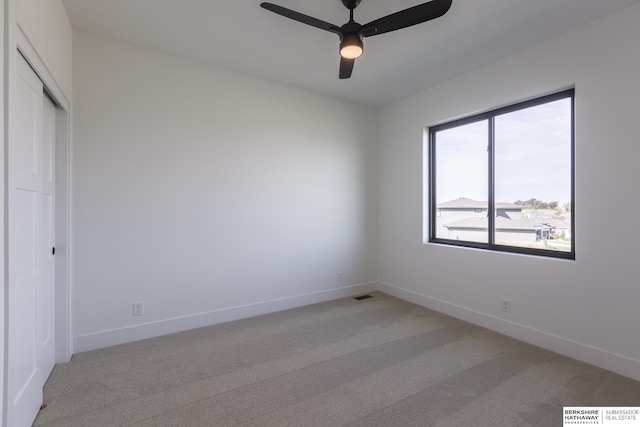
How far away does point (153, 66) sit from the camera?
2840 mm

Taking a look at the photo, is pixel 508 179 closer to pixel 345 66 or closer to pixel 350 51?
pixel 345 66

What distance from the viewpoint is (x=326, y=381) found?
7.02ft

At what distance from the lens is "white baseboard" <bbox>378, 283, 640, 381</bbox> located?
220 centimetres

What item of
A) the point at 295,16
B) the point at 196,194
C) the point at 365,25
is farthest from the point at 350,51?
the point at 196,194

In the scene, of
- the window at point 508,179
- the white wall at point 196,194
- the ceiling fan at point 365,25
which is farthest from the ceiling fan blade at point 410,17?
the white wall at point 196,194

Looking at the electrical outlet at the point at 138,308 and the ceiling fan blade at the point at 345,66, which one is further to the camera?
the electrical outlet at the point at 138,308

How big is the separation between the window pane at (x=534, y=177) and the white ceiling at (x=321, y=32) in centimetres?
69

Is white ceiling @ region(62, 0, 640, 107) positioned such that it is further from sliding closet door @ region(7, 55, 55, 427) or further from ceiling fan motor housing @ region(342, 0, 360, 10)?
sliding closet door @ region(7, 55, 55, 427)

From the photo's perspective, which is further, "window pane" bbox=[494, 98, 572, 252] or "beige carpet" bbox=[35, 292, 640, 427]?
"window pane" bbox=[494, 98, 572, 252]

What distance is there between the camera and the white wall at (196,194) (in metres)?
2.61

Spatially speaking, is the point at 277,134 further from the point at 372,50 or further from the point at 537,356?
the point at 537,356

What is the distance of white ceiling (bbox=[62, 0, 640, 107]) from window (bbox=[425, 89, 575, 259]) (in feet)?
2.14

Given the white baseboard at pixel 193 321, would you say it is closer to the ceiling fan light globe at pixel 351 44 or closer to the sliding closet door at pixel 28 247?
the sliding closet door at pixel 28 247

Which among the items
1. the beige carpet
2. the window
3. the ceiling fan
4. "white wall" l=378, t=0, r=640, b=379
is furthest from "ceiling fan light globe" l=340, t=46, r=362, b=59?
the beige carpet
